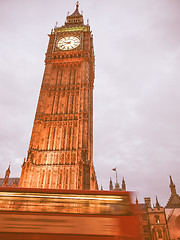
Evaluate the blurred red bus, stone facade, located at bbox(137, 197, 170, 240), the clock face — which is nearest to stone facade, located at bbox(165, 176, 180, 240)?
stone facade, located at bbox(137, 197, 170, 240)

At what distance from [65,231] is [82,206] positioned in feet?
4.13

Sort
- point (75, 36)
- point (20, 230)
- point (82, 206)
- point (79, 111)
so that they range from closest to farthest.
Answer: point (20, 230)
point (82, 206)
point (79, 111)
point (75, 36)

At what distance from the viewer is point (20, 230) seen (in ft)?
25.9

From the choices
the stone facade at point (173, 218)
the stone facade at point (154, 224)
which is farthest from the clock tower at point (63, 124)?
the stone facade at point (173, 218)

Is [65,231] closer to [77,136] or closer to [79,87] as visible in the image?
[77,136]

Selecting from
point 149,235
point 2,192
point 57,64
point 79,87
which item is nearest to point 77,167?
point 79,87

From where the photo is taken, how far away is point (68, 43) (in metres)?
42.5

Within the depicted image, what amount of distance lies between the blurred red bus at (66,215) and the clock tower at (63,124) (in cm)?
1682

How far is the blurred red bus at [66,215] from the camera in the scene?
7.88 m

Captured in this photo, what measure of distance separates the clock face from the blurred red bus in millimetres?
38400

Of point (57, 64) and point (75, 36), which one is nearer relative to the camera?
point (57, 64)

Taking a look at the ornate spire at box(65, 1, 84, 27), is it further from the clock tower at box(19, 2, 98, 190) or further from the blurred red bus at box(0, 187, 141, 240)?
the blurred red bus at box(0, 187, 141, 240)

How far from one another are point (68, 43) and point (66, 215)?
135ft

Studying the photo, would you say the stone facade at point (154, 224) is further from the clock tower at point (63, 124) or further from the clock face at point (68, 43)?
the clock face at point (68, 43)
